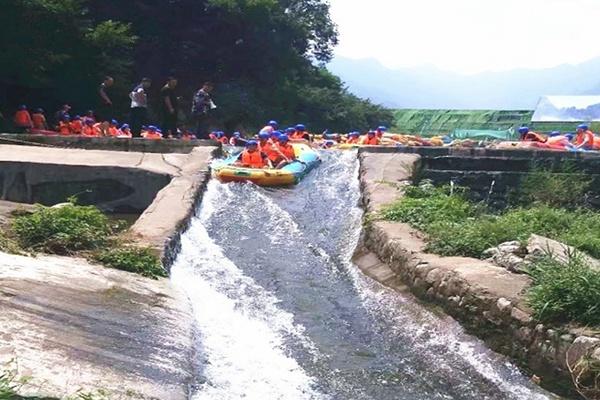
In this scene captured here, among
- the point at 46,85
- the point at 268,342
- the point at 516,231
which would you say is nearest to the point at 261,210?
the point at 516,231

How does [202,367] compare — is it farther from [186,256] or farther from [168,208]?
[168,208]

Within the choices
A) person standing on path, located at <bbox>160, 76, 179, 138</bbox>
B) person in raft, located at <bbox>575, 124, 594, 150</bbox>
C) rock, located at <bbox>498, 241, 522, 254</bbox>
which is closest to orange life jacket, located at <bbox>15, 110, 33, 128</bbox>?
person standing on path, located at <bbox>160, 76, 179, 138</bbox>

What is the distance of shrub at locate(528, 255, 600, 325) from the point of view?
5148 millimetres

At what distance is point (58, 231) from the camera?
655 cm

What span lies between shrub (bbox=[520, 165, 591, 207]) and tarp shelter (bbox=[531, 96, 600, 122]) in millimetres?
21374

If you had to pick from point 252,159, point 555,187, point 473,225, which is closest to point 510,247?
point 473,225

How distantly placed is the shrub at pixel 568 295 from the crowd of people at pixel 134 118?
11.5 meters

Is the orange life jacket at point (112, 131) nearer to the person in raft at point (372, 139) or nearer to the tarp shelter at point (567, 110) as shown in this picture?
the person in raft at point (372, 139)

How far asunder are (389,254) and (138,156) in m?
5.70

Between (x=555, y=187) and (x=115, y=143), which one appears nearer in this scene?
(x=555, y=187)

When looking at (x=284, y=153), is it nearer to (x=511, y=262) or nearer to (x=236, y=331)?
(x=511, y=262)

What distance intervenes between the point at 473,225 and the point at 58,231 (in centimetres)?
436

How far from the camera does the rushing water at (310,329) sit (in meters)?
5.02

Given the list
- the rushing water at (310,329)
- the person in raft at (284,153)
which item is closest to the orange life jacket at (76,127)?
the person in raft at (284,153)
